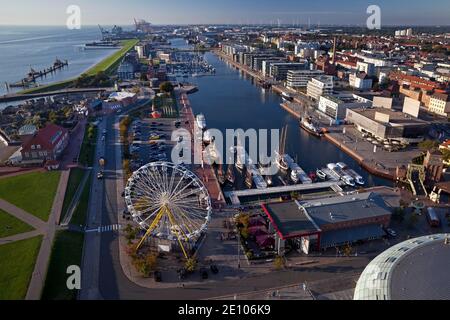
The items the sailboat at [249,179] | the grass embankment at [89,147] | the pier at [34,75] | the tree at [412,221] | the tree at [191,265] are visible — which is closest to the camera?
the tree at [191,265]

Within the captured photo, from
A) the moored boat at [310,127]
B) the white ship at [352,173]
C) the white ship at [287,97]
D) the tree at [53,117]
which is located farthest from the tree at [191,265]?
the white ship at [287,97]

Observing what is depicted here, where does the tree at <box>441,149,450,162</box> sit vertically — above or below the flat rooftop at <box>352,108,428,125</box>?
below

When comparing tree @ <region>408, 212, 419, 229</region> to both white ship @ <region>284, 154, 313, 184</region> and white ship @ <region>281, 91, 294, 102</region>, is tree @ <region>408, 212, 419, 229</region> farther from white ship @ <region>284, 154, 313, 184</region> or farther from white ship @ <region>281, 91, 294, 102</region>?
white ship @ <region>281, 91, 294, 102</region>

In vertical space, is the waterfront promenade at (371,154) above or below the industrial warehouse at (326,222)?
above

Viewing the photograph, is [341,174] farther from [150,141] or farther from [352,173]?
[150,141]

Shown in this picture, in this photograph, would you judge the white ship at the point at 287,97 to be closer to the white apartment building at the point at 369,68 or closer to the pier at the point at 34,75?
the white apartment building at the point at 369,68

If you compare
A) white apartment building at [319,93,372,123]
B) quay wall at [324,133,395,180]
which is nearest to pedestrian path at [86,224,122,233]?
quay wall at [324,133,395,180]
